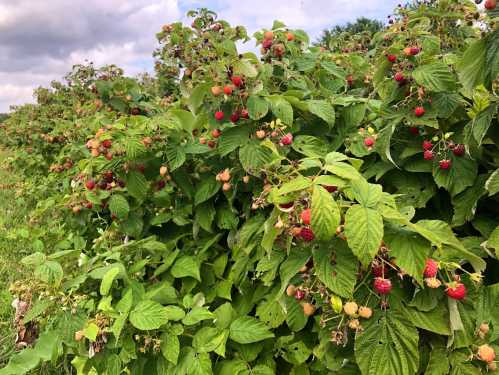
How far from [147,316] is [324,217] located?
2.82 ft

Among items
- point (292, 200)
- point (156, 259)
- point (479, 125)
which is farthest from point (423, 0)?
point (156, 259)

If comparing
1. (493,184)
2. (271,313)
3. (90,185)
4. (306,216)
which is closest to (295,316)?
(271,313)

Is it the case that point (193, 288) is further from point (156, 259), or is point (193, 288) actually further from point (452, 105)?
point (452, 105)

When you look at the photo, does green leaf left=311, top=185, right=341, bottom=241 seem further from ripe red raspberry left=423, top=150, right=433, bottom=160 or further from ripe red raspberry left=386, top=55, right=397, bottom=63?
ripe red raspberry left=386, top=55, right=397, bottom=63

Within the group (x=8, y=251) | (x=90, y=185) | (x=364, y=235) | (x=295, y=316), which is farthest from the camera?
(x=8, y=251)

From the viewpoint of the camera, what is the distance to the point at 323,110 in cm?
183

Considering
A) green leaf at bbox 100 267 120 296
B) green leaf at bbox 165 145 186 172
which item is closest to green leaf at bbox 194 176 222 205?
green leaf at bbox 165 145 186 172

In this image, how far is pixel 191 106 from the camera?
74.2 inches

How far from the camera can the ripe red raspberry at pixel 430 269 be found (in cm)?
107

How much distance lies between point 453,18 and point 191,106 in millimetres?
1367

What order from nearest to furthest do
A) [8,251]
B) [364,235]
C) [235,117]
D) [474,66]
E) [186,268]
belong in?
1. [364,235]
2. [474,66]
3. [235,117]
4. [186,268]
5. [8,251]

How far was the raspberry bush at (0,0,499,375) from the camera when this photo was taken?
1.11 m

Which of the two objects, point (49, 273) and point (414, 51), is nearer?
point (49, 273)

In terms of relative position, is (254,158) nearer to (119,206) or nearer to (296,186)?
(296,186)
